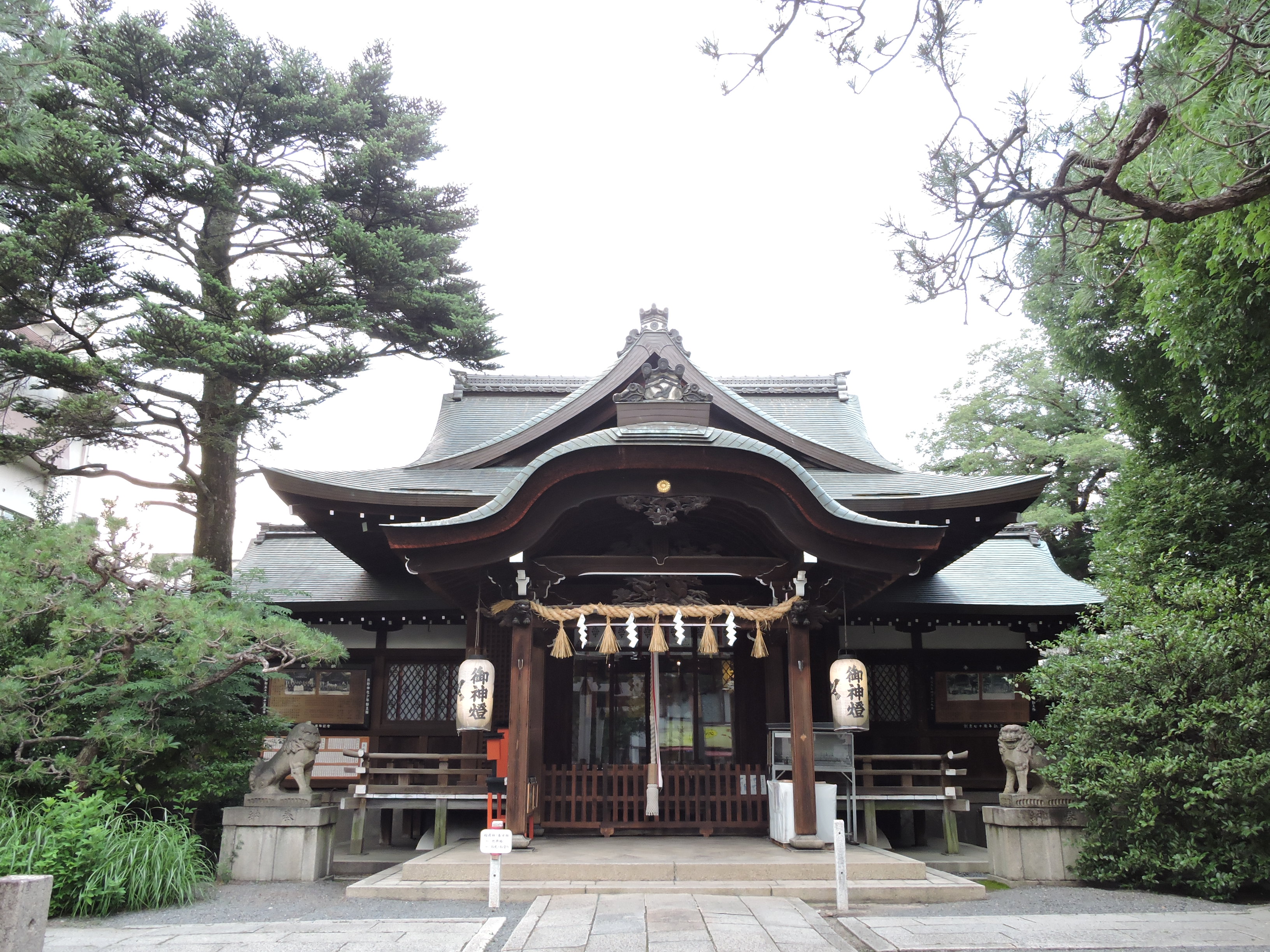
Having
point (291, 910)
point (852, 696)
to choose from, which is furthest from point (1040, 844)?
point (291, 910)

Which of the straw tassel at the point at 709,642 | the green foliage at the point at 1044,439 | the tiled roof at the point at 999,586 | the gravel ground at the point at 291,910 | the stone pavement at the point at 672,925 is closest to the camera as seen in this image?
the stone pavement at the point at 672,925

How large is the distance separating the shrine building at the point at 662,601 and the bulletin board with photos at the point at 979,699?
1.1 inches

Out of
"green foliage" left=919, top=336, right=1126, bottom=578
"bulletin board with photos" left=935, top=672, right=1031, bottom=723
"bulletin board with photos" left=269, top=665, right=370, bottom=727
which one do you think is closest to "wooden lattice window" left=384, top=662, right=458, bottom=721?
"bulletin board with photos" left=269, top=665, right=370, bottom=727

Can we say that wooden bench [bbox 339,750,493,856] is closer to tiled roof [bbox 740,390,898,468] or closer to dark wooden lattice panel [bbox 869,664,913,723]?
dark wooden lattice panel [bbox 869,664,913,723]

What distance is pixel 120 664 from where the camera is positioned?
27.4 feet

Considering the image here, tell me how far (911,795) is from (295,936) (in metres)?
6.80

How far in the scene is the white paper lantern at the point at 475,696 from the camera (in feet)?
27.9

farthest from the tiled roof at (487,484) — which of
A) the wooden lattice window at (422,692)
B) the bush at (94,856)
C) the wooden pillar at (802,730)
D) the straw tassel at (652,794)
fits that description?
the bush at (94,856)

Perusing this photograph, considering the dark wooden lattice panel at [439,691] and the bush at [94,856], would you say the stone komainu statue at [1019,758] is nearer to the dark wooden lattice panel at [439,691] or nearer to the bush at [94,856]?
the dark wooden lattice panel at [439,691]

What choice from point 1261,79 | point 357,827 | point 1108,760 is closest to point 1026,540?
point 1108,760

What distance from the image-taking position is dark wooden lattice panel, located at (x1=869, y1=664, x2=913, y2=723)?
11539 millimetres

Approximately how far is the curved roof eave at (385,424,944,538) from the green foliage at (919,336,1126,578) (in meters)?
16.5

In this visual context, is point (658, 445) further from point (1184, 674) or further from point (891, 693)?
point (891, 693)

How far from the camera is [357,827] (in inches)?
387
